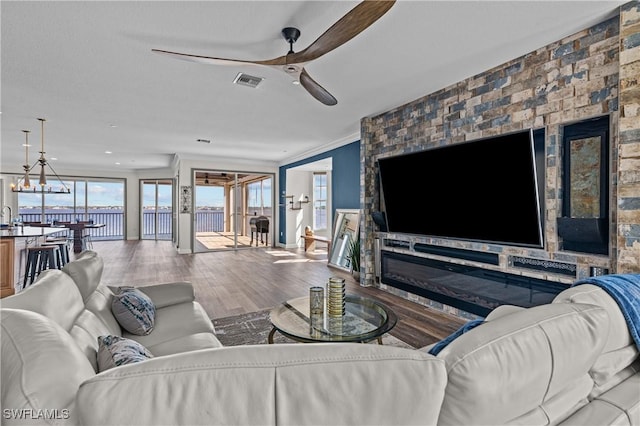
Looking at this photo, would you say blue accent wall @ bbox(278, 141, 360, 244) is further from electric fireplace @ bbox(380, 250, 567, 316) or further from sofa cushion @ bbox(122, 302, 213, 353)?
sofa cushion @ bbox(122, 302, 213, 353)

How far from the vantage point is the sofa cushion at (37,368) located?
653 millimetres

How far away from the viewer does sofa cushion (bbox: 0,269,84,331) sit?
1.27 metres

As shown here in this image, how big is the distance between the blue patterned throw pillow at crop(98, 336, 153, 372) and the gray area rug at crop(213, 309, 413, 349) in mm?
1504

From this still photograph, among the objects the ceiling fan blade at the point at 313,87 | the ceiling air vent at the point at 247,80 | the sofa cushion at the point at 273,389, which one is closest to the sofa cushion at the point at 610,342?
the sofa cushion at the point at 273,389

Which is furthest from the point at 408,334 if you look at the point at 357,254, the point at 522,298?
the point at 357,254

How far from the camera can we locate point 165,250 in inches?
340

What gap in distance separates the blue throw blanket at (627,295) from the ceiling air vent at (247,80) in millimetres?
3221

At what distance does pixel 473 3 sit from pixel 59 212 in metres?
13.2

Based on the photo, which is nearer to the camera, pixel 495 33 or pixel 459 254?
pixel 495 33

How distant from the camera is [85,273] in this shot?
1.87 metres

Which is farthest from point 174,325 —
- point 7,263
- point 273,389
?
A: point 7,263

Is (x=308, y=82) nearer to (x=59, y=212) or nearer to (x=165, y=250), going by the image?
(x=165, y=250)

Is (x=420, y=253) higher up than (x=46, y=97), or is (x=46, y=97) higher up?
(x=46, y=97)

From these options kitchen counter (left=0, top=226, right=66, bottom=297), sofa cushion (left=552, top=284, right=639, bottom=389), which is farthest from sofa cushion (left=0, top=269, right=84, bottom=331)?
kitchen counter (left=0, top=226, right=66, bottom=297)
